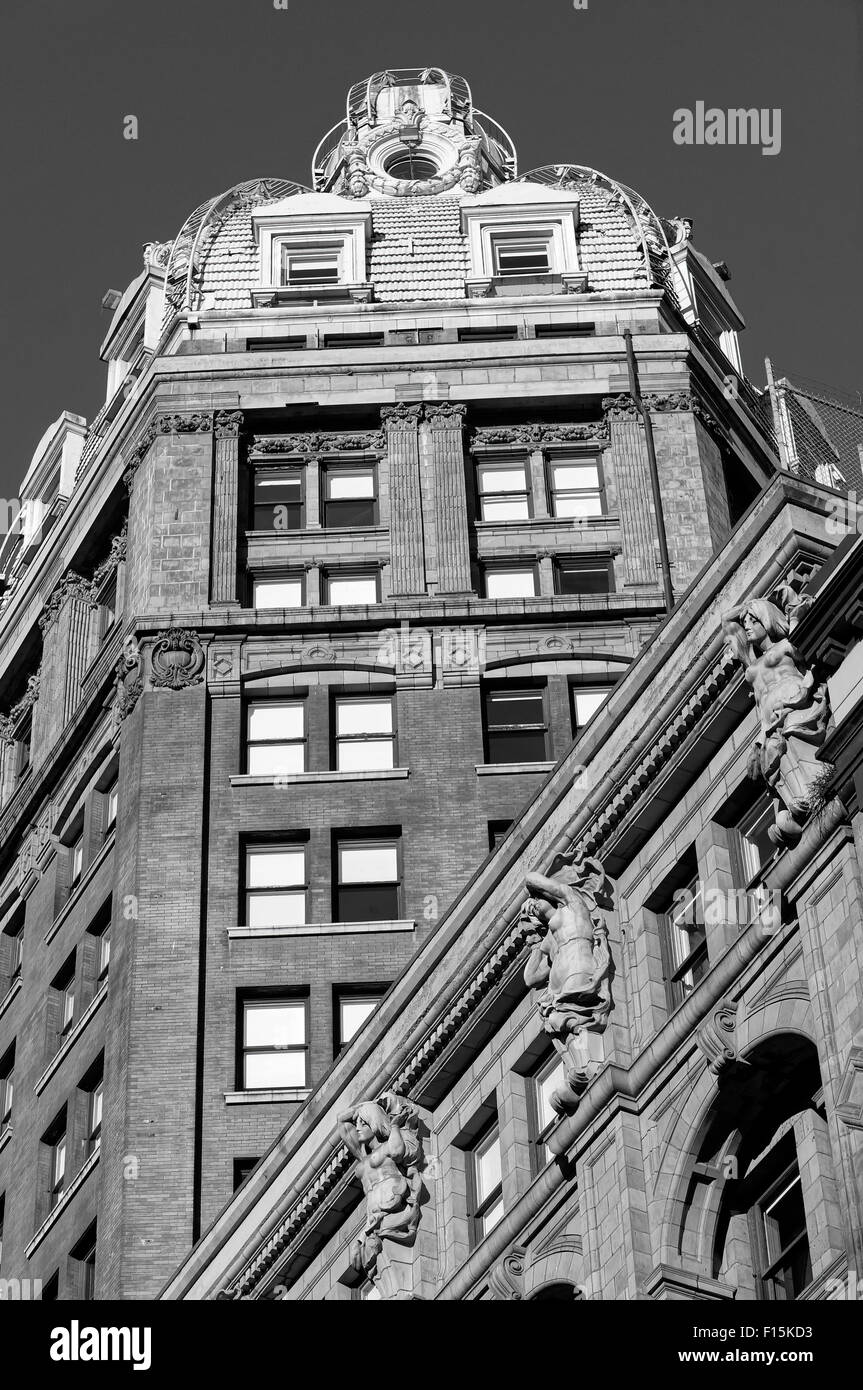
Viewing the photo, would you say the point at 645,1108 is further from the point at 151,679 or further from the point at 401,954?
the point at 151,679

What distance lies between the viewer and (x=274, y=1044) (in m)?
62.9

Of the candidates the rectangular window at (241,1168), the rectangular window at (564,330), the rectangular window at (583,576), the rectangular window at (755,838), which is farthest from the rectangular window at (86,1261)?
the rectangular window at (564,330)

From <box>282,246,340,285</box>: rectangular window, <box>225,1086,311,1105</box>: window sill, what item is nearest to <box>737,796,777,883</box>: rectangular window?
<box>225,1086,311,1105</box>: window sill

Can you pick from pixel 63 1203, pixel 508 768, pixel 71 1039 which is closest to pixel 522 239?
pixel 508 768

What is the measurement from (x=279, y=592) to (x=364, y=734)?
5.56 meters

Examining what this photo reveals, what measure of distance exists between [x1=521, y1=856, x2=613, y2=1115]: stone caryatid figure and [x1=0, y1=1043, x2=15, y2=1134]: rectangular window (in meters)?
32.0

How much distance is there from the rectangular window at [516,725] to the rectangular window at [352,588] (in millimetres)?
4655

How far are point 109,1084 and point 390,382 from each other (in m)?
22.2

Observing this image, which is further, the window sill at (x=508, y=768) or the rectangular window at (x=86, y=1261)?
the window sill at (x=508, y=768)

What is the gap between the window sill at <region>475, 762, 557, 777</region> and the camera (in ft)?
219

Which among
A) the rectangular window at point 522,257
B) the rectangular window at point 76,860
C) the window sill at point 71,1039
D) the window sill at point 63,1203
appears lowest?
the window sill at point 63,1203

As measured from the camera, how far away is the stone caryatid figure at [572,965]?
134 feet

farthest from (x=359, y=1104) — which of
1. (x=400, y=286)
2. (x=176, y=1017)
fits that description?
(x=400, y=286)

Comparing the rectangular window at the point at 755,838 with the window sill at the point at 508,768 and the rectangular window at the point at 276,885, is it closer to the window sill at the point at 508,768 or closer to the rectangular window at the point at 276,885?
the rectangular window at the point at 276,885
